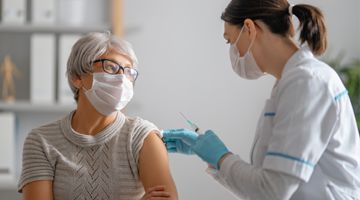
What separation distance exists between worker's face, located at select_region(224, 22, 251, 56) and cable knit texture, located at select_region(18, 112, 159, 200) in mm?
417

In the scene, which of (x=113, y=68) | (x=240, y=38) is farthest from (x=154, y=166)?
(x=240, y=38)

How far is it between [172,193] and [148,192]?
0.24ft

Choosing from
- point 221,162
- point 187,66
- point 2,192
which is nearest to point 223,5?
point 187,66

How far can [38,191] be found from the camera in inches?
→ 66.3

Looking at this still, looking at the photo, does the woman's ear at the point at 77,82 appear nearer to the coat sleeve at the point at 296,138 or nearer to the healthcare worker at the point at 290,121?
the healthcare worker at the point at 290,121

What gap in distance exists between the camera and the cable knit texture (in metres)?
1.71

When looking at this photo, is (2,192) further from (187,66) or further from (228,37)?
(228,37)

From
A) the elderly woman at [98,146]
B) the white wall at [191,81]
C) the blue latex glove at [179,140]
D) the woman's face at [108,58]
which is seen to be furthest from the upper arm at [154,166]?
the white wall at [191,81]

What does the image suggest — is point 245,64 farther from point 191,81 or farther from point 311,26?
point 191,81

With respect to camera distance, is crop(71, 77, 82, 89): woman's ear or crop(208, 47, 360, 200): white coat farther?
crop(71, 77, 82, 89): woman's ear

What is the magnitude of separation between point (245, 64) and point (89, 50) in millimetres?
511

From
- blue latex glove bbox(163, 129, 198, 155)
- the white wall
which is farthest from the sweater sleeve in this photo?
the white wall

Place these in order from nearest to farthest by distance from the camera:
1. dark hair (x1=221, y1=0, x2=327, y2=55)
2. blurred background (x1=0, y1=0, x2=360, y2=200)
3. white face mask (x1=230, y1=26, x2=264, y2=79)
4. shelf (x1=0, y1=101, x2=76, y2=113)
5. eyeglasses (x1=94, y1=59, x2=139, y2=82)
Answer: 1. dark hair (x1=221, y1=0, x2=327, y2=55)
2. white face mask (x1=230, y1=26, x2=264, y2=79)
3. eyeglasses (x1=94, y1=59, x2=139, y2=82)
4. shelf (x1=0, y1=101, x2=76, y2=113)
5. blurred background (x1=0, y1=0, x2=360, y2=200)

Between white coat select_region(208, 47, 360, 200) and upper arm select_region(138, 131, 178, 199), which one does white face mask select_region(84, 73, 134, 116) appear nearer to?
upper arm select_region(138, 131, 178, 199)
